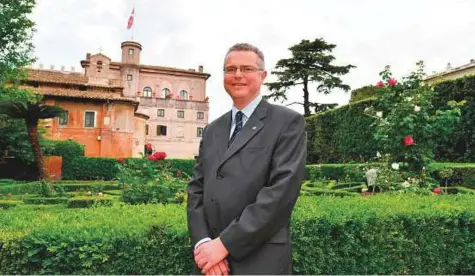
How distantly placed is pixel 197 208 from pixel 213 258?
365 mm

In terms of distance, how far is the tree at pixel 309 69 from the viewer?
2877 centimetres

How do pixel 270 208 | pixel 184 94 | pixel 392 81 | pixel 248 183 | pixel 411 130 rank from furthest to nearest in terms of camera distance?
pixel 184 94
pixel 392 81
pixel 411 130
pixel 248 183
pixel 270 208

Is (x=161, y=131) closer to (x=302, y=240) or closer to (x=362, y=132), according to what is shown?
(x=362, y=132)

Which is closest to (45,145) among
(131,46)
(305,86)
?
(305,86)

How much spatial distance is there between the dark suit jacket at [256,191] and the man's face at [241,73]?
0.47 ft

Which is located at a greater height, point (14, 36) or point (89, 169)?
point (14, 36)

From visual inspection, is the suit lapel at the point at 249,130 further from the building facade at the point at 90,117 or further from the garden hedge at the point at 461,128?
the building facade at the point at 90,117

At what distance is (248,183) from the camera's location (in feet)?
6.64

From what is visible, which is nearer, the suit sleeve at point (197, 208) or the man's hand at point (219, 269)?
A: the man's hand at point (219, 269)

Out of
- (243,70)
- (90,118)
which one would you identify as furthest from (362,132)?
(90,118)

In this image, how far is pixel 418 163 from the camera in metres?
7.89

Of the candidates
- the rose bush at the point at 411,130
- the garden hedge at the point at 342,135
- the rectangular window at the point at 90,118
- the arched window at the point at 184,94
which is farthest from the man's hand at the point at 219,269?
the arched window at the point at 184,94

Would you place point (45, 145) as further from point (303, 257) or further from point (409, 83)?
point (303, 257)

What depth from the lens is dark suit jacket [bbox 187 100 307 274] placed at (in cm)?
191
